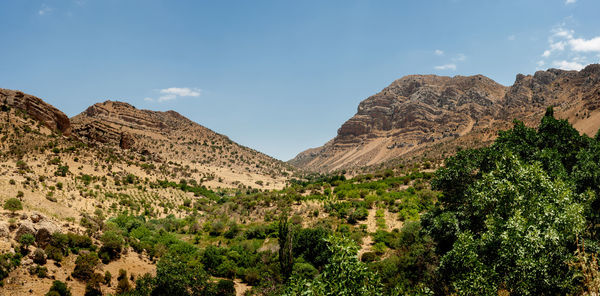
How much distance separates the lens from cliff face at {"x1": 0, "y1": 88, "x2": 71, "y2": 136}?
171 feet

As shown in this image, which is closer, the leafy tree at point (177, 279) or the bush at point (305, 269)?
the leafy tree at point (177, 279)

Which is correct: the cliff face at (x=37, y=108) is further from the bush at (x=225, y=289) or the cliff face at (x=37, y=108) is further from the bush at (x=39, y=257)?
the bush at (x=225, y=289)

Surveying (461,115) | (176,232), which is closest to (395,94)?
(461,115)

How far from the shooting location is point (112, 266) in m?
20.8

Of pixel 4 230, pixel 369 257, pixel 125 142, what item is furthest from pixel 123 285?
pixel 125 142

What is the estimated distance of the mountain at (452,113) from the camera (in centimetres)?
8944

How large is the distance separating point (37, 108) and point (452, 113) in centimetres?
15616

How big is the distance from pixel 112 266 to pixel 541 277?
2427cm

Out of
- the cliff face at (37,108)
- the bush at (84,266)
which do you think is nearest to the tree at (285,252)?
the bush at (84,266)

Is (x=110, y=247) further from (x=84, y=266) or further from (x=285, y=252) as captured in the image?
(x=285, y=252)

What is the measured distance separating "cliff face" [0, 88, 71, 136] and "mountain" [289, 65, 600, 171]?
8431 cm

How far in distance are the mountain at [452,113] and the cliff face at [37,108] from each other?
3319 inches

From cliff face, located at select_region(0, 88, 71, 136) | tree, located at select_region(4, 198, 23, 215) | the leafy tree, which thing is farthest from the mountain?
cliff face, located at select_region(0, 88, 71, 136)

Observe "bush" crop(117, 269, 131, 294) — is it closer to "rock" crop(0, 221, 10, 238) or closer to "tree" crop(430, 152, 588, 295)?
"rock" crop(0, 221, 10, 238)
